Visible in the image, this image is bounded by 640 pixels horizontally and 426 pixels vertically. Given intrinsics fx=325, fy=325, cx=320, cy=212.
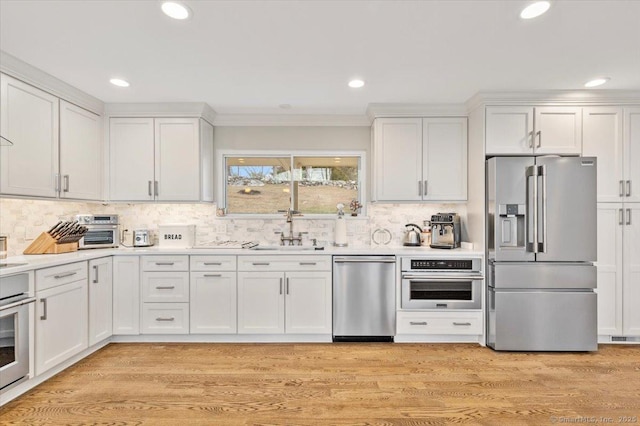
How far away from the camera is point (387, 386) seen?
8.14ft

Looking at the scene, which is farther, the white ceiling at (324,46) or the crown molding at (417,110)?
the crown molding at (417,110)

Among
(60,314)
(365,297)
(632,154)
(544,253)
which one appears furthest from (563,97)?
(60,314)

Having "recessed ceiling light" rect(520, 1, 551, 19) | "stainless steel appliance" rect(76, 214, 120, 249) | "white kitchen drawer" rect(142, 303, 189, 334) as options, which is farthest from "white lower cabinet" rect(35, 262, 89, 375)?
"recessed ceiling light" rect(520, 1, 551, 19)

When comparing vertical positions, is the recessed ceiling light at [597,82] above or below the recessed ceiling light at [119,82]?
above

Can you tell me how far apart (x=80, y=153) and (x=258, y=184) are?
1843 millimetres

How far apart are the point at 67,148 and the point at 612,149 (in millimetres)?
5331

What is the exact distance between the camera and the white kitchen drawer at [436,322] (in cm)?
328

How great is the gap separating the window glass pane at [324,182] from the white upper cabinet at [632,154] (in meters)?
2.69

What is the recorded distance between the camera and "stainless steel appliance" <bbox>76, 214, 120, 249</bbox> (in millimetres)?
3430

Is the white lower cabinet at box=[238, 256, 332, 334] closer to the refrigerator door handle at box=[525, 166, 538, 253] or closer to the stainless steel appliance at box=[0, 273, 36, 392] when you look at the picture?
the stainless steel appliance at box=[0, 273, 36, 392]

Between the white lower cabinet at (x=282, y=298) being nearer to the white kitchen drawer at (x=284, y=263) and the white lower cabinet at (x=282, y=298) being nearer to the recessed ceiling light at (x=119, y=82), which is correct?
the white kitchen drawer at (x=284, y=263)

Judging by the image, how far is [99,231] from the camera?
3521mm

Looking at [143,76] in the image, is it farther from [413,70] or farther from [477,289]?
[477,289]

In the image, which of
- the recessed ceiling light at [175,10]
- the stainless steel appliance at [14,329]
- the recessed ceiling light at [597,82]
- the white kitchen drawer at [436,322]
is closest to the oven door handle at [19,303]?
the stainless steel appliance at [14,329]
